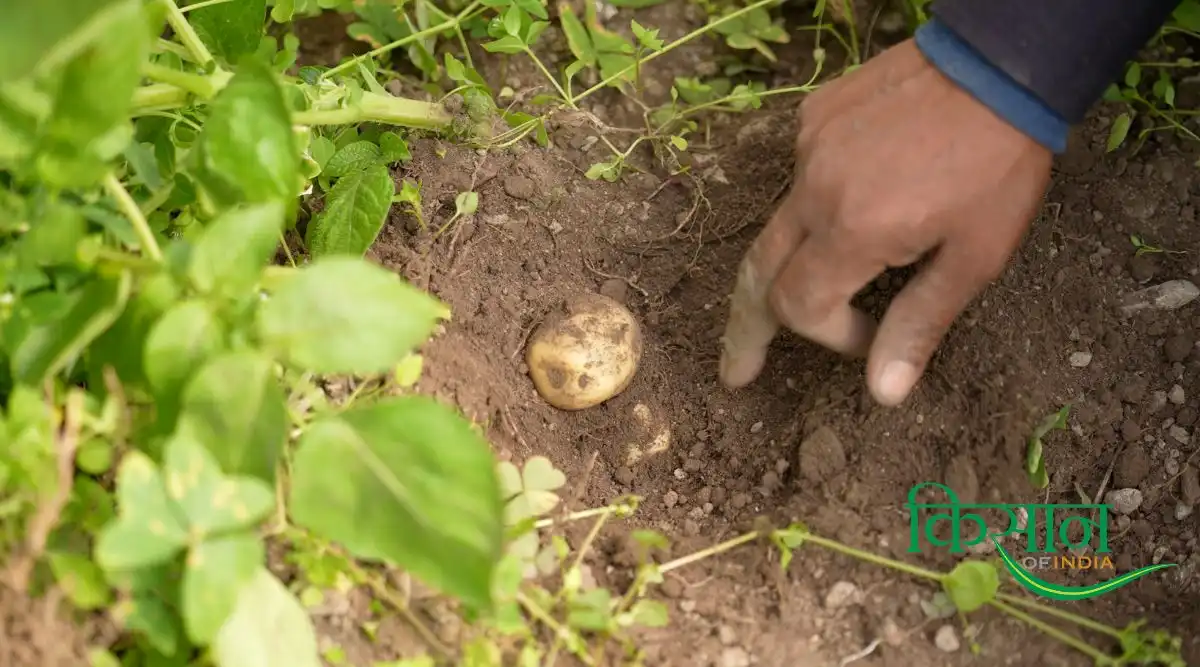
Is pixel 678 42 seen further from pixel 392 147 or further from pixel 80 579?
pixel 80 579

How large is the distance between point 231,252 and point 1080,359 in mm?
1082

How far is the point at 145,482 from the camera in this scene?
0.82 m

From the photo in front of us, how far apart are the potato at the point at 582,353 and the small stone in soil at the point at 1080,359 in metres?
0.59

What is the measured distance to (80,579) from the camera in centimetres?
86

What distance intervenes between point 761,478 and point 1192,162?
820mm

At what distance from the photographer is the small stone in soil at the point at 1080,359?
1330 mm

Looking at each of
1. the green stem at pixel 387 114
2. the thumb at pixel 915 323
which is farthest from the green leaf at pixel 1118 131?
the green stem at pixel 387 114

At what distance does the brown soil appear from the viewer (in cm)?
114

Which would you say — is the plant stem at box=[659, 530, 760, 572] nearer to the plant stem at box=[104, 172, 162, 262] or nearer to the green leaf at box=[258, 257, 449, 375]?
the green leaf at box=[258, 257, 449, 375]

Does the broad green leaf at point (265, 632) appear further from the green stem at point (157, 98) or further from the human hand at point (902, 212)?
the human hand at point (902, 212)

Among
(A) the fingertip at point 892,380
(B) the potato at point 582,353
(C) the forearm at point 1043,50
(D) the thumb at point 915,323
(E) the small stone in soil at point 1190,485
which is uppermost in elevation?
(C) the forearm at point 1043,50

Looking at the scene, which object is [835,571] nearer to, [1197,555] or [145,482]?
[1197,555]

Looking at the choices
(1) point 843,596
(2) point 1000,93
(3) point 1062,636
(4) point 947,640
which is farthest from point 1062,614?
(2) point 1000,93

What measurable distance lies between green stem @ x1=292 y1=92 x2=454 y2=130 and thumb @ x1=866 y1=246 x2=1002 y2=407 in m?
0.69
